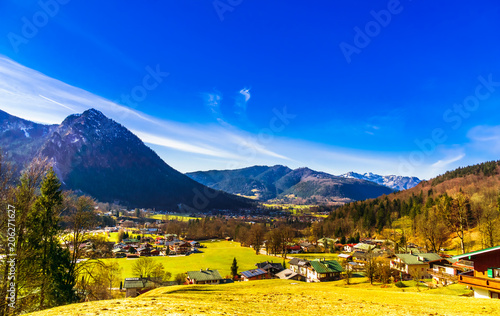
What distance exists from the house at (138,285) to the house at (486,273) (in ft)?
165

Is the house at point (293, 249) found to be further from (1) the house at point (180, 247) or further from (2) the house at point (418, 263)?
(2) the house at point (418, 263)

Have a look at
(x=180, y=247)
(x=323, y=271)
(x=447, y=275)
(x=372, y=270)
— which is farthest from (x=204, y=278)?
(x=180, y=247)

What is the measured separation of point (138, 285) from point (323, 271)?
1645 inches

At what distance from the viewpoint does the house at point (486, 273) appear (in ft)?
55.9

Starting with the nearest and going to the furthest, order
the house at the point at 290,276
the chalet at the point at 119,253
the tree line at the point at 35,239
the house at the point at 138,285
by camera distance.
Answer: the tree line at the point at 35,239, the house at the point at 138,285, the house at the point at 290,276, the chalet at the point at 119,253

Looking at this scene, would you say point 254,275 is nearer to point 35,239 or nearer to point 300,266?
point 300,266

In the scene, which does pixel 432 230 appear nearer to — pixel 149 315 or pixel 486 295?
pixel 486 295

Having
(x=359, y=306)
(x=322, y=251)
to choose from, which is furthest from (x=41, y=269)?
(x=322, y=251)

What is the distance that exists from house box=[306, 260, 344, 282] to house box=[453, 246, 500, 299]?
44798mm

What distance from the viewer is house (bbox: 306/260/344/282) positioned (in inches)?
2360

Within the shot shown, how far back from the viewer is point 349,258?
80.8 meters

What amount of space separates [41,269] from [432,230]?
7745 cm
